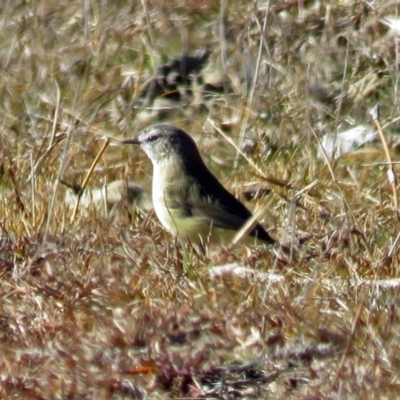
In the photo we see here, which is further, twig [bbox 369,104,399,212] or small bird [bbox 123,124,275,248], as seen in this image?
small bird [bbox 123,124,275,248]

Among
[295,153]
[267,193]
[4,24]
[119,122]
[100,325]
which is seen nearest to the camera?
[100,325]

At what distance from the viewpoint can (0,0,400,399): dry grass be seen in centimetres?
465

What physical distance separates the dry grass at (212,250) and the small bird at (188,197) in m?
0.15

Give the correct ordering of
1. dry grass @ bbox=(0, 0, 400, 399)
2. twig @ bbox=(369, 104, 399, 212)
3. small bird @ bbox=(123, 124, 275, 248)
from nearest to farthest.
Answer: dry grass @ bbox=(0, 0, 400, 399)
twig @ bbox=(369, 104, 399, 212)
small bird @ bbox=(123, 124, 275, 248)

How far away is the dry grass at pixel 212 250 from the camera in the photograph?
15.3 feet

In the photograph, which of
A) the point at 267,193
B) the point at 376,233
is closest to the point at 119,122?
the point at 267,193

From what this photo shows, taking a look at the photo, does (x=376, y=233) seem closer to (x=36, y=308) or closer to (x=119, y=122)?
(x=36, y=308)

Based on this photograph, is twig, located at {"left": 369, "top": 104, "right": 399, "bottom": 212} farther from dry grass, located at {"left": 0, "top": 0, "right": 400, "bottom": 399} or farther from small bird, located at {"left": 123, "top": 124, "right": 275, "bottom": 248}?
small bird, located at {"left": 123, "top": 124, "right": 275, "bottom": 248}

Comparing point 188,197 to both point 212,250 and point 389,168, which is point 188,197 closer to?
point 212,250

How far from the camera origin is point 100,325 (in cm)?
490

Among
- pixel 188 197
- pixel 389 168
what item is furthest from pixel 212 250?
pixel 389 168

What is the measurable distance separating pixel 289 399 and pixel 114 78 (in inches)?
214

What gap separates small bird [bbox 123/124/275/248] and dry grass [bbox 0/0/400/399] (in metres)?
→ 0.15

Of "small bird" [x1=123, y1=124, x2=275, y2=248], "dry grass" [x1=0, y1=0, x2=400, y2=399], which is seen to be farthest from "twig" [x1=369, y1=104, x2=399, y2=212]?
"small bird" [x1=123, y1=124, x2=275, y2=248]
